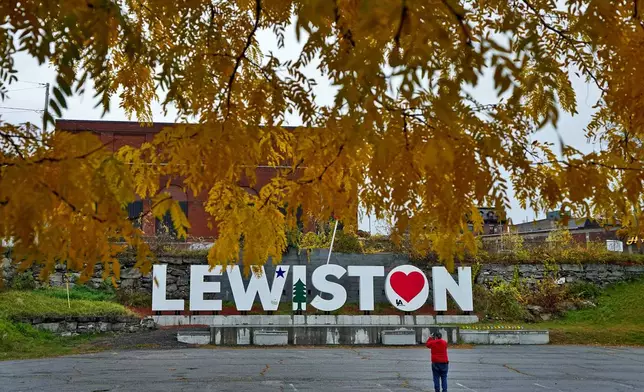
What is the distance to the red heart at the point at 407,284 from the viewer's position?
2034 cm

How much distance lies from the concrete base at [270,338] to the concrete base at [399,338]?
283 centimetres

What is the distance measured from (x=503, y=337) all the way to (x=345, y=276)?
6.26 metres

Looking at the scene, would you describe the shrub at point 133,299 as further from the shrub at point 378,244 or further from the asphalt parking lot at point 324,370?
the shrub at point 378,244

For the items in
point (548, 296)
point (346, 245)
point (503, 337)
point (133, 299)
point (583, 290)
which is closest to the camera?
point (503, 337)

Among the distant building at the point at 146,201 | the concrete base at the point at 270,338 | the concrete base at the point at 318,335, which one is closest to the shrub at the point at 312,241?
the distant building at the point at 146,201

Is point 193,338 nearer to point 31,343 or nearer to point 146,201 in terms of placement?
point 31,343

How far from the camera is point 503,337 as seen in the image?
712 inches

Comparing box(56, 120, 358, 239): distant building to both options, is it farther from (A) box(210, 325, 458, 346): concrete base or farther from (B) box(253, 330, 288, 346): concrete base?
(B) box(253, 330, 288, 346): concrete base

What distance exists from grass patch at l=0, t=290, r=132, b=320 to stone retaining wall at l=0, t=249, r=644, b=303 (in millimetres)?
1467

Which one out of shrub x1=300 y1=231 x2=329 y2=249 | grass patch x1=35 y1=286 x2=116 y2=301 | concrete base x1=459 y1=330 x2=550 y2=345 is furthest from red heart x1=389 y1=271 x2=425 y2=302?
grass patch x1=35 y1=286 x2=116 y2=301

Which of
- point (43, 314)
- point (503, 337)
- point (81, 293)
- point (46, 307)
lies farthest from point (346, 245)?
point (43, 314)

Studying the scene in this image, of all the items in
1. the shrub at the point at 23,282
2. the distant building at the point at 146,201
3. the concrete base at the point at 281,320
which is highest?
the distant building at the point at 146,201

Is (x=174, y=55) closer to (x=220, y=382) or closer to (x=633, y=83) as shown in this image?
(x=633, y=83)

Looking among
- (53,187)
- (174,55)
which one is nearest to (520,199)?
(174,55)
